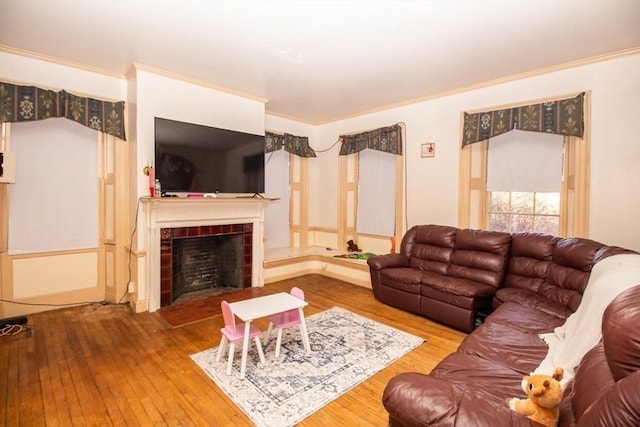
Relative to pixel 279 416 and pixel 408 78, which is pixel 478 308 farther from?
pixel 408 78

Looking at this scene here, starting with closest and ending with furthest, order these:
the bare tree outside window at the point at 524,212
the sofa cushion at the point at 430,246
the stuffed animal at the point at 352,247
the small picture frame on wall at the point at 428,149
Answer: the bare tree outside window at the point at 524,212 < the sofa cushion at the point at 430,246 < the small picture frame on wall at the point at 428,149 < the stuffed animal at the point at 352,247

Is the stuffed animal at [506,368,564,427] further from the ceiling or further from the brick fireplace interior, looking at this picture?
the brick fireplace interior

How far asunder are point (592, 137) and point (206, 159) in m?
4.20

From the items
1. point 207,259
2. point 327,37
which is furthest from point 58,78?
point 327,37

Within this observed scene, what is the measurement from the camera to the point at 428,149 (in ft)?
14.6

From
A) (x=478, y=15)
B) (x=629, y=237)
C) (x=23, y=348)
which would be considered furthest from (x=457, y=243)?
(x=23, y=348)

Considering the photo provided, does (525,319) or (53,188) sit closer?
(525,319)

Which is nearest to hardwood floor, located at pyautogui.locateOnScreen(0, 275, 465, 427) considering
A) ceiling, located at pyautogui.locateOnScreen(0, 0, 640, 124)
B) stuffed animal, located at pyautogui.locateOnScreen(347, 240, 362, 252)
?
stuffed animal, located at pyautogui.locateOnScreen(347, 240, 362, 252)

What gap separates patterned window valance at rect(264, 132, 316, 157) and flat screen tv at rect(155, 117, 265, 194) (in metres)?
0.68

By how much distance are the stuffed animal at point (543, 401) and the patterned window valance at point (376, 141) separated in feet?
12.5

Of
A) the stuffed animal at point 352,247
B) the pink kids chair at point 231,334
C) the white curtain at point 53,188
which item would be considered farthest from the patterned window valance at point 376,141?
the white curtain at point 53,188

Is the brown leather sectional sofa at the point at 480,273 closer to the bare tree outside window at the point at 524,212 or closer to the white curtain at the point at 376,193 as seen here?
the bare tree outside window at the point at 524,212

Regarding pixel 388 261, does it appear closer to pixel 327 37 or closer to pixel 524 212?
pixel 524 212

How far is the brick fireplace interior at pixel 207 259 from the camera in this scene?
382cm
